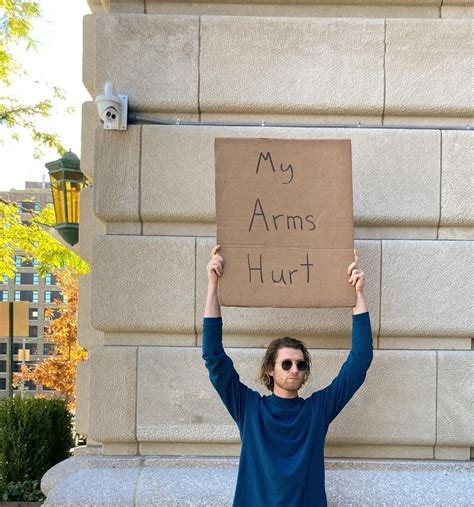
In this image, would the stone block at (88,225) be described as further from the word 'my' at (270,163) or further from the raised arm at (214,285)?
the word 'my' at (270,163)

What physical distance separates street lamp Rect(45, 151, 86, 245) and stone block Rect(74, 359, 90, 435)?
246cm

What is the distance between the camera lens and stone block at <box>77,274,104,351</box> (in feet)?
14.6

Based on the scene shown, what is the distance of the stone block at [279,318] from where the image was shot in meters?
4.06

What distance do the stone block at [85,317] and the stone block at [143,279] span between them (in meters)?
0.40

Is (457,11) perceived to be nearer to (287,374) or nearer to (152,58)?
(152,58)

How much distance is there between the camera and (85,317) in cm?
449

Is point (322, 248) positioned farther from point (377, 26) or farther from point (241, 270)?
point (377, 26)

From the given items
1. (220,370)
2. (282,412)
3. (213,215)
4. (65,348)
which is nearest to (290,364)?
(282,412)

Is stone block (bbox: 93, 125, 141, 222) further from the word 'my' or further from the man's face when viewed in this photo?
the man's face

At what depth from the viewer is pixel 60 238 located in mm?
7043

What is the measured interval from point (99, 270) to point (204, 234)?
71 centimetres

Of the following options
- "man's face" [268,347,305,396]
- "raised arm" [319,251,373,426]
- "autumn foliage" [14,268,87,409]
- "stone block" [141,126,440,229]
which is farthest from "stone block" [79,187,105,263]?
"autumn foliage" [14,268,87,409]

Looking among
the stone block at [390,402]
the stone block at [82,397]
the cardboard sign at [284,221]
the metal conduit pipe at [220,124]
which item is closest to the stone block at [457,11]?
the metal conduit pipe at [220,124]

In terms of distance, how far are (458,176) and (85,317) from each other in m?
2.70
